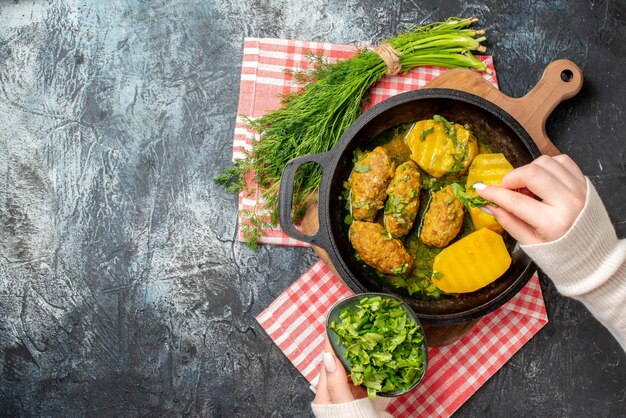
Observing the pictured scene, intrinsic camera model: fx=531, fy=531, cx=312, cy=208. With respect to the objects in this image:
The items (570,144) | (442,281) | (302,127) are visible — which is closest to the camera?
(442,281)

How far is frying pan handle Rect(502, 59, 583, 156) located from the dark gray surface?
8.9 inches

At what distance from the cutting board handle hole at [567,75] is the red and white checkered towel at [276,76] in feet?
1.25

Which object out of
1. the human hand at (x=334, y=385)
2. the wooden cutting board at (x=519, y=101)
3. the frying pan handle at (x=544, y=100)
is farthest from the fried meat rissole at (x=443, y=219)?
the human hand at (x=334, y=385)

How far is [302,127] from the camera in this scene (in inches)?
121

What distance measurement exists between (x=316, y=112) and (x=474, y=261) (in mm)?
1203

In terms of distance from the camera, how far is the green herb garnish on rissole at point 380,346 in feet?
8.11

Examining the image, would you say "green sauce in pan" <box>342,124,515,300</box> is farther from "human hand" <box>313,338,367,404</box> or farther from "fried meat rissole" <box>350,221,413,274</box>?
"human hand" <box>313,338,367,404</box>

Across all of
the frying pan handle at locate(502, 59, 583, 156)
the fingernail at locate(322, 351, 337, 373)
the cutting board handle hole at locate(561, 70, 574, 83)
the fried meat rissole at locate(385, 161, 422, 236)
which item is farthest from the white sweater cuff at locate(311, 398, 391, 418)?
the cutting board handle hole at locate(561, 70, 574, 83)

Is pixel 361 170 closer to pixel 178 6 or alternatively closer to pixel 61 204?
pixel 178 6

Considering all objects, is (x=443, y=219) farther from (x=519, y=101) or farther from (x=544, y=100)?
(x=544, y=100)

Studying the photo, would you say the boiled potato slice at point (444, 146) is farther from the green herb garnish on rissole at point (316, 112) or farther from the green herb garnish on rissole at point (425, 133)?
the green herb garnish on rissole at point (316, 112)

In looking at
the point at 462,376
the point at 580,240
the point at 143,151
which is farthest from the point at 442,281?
the point at 143,151

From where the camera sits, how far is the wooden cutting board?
303 cm

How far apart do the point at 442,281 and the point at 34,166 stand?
2524 millimetres
